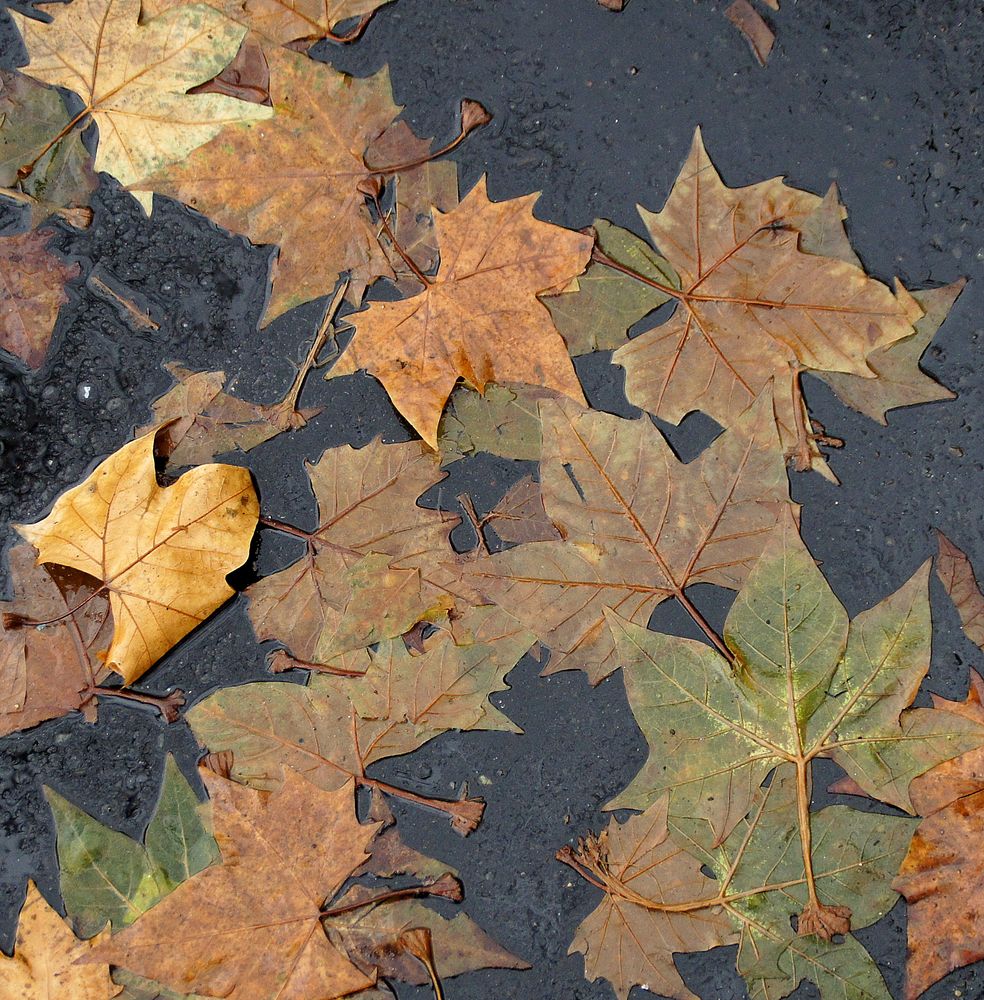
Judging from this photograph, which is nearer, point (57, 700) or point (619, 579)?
point (619, 579)

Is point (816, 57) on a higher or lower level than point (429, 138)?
higher

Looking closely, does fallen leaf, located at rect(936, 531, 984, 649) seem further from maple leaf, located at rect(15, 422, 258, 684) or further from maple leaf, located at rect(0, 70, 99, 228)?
maple leaf, located at rect(0, 70, 99, 228)

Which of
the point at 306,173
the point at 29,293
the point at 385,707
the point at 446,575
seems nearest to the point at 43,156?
the point at 29,293

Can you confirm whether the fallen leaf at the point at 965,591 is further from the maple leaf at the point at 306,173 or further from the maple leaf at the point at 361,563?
the maple leaf at the point at 306,173

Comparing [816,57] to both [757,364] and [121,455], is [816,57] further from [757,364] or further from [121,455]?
[121,455]

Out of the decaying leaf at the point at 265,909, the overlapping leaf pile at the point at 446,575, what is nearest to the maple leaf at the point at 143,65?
the overlapping leaf pile at the point at 446,575

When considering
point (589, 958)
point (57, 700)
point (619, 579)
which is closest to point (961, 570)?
point (619, 579)
